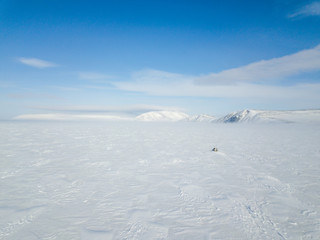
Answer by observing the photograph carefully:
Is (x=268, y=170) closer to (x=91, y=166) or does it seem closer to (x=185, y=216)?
(x=185, y=216)

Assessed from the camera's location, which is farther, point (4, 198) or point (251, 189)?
point (251, 189)

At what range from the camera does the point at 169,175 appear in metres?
8.95

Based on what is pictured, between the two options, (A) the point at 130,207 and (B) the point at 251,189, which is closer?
(A) the point at 130,207

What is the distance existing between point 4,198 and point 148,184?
16.0 ft

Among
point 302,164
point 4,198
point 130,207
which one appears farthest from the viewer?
point 302,164

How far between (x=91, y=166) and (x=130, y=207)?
542 centimetres

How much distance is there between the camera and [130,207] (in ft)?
18.6

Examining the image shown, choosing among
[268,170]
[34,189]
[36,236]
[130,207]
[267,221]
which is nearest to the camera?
[36,236]

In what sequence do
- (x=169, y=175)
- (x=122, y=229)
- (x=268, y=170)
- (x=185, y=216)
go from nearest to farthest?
(x=122, y=229) → (x=185, y=216) → (x=169, y=175) → (x=268, y=170)

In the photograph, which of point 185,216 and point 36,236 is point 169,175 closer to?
point 185,216

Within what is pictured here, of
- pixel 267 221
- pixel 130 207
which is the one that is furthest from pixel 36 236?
pixel 267 221

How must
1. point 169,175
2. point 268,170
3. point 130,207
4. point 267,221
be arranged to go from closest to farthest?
point 267,221 < point 130,207 < point 169,175 < point 268,170

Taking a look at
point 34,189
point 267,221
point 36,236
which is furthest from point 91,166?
point 267,221

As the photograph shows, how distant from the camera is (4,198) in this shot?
20.4ft
